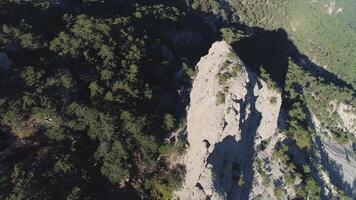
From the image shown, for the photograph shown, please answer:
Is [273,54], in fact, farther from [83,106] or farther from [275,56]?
[83,106]

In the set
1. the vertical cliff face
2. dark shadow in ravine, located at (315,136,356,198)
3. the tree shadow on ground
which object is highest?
the vertical cliff face

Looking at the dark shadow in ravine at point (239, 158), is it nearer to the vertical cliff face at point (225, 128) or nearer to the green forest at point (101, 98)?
the vertical cliff face at point (225, 128)

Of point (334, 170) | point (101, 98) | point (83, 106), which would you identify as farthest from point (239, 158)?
point (334, 170)

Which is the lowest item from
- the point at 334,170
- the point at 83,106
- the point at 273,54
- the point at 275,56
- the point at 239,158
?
the point at 334,170

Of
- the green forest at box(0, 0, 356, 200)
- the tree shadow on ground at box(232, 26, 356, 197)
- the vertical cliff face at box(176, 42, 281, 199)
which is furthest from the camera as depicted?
the tree shadow on ground at box(232, 26, 356, 197)

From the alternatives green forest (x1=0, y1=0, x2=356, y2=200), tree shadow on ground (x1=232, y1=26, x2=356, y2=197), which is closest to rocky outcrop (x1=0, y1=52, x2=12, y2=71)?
green forest (x1=0, y1=0, x2=356, y2=200)

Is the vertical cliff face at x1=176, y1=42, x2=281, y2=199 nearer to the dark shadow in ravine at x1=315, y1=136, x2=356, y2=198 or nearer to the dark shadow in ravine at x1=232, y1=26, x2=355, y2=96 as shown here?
the dark shadow in ravine at x1=232, y1=26, x2=355, y2=96

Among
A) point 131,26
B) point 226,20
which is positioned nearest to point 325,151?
point 226,20

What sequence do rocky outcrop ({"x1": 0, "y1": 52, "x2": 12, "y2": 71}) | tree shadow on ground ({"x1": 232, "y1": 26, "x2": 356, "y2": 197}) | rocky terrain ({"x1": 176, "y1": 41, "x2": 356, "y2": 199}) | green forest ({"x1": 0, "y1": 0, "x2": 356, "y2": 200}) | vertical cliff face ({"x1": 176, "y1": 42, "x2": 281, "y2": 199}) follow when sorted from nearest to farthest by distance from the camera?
green forest ({"x1": 0, "y1": 0, "x2": 356, "y2": 200}), vertical cliff face ({"x1": 176, "y1": 42, "x2": 281, "y2": 199}), rocky terrain ({"x1": 176, "y1": 41, "x2": 356, "y2": 199}), rocky outcrop ({"x1": 0, "y1": 52, "x2": 12, "y2": 71}), tree shadow on ground ({"x1": 232, "y1": 26, "x2": 356, "y2": 197})
